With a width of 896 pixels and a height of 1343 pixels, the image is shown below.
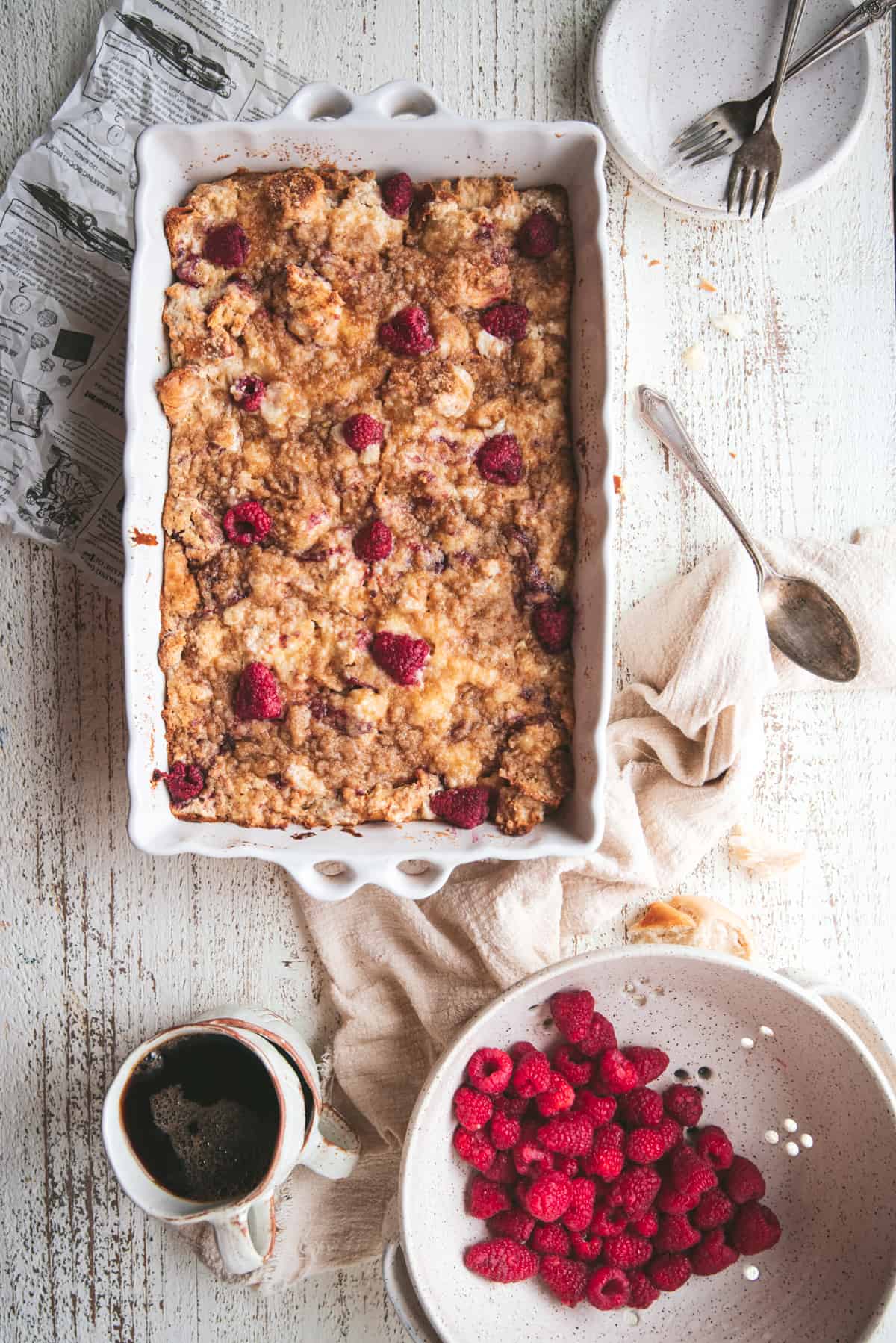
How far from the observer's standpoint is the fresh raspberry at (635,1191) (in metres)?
1.65

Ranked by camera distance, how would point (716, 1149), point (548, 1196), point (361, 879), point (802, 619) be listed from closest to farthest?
point (361, 879), point (548, 1196), point (716, 1149), point (802, 619)

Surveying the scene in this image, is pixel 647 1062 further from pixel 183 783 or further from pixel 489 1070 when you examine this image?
pixel 183 783

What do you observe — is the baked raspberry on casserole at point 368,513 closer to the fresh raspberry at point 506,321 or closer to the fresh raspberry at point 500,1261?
the fresh raspberry at point 506,321

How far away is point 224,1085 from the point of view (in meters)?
1.58

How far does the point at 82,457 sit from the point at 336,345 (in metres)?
0.54

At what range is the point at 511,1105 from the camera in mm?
1666

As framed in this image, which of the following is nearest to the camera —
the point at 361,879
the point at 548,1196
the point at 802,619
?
the point at 361,879

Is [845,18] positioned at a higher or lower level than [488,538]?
higher

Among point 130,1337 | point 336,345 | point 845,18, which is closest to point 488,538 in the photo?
point 336,345

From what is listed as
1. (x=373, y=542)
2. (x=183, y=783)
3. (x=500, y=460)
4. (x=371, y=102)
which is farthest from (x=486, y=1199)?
(x=371, y=102)

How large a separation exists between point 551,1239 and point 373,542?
1.18 meters

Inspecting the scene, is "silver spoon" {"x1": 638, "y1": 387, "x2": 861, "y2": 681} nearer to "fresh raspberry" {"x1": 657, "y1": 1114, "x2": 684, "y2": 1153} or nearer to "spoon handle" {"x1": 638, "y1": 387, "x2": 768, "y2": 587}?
"spoon handle" {"x1": 638, "y1": 387, "x2": 768, "y2": 587}

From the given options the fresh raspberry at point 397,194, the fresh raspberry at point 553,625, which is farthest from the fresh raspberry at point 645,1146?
the fresh raspberry at point 397,194

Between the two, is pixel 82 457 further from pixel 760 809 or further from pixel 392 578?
pixel 760 809
